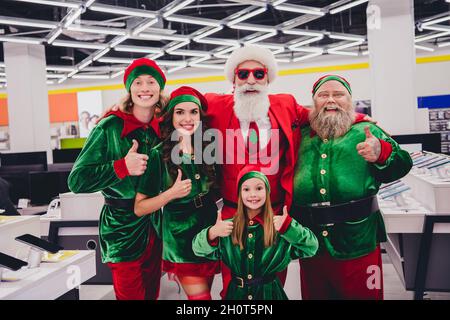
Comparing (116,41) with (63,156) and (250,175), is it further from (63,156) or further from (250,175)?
(250,175)

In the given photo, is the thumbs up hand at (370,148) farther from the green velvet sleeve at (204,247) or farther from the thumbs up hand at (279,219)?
the green velvet sleeve at (204,247)

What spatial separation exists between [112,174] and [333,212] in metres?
1.11

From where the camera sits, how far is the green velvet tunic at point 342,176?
6.48 feet

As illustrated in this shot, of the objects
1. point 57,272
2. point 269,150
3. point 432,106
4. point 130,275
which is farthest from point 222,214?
point 432,106

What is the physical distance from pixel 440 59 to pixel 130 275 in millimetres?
10123

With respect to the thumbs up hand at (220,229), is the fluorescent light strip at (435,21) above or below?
above

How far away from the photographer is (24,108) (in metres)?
7.74

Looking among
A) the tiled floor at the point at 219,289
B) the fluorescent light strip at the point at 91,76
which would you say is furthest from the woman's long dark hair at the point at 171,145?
the fluorescent light strip at the point at 91,76

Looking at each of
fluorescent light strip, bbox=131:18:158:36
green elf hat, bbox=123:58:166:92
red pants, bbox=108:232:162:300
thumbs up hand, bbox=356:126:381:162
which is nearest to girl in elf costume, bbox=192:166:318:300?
red pants, bbox=108:232:162:300

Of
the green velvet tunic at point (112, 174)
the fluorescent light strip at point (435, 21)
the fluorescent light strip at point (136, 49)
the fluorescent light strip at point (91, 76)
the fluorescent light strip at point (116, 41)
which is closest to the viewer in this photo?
the green velvet tunic at point (112, 174)

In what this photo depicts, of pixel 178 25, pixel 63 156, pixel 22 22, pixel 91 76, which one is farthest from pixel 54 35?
pixel 91 76

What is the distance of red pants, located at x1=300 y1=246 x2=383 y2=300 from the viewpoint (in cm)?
203

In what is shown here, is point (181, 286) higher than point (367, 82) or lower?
lower
